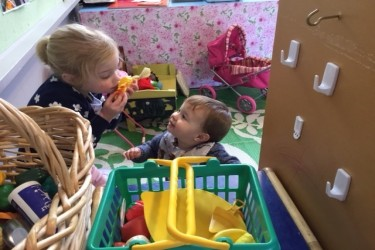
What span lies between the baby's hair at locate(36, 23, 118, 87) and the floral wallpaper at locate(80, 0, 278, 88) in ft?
4.04

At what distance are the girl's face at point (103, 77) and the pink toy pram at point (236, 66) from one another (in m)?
1.23

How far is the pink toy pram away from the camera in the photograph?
2.14 meters

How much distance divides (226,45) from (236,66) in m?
0.16

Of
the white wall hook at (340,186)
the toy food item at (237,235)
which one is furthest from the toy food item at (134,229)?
the white wall hook at (340,186)

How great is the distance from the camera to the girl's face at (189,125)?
1.06 m

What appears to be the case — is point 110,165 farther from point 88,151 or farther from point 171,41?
point 88,151

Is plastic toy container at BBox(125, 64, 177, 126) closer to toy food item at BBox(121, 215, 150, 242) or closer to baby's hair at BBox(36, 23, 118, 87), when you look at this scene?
baby's hair at BBox(36, 23, 118, 87)

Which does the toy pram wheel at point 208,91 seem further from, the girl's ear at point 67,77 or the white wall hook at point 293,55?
the white wall hook at point 293,55

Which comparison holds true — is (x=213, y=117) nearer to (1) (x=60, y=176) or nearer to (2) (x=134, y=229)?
(2) (x=134, y=229)

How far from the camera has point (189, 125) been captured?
106 centimetres

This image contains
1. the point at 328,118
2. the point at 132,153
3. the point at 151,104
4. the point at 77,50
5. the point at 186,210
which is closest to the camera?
the point at 186,210

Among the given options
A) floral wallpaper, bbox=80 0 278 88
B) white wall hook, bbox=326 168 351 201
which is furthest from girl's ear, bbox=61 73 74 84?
floral wallpaper, bbox=80 0 278 88

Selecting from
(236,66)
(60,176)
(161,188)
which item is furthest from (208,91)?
(60,176)

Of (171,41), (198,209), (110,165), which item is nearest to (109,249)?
(198,209)
